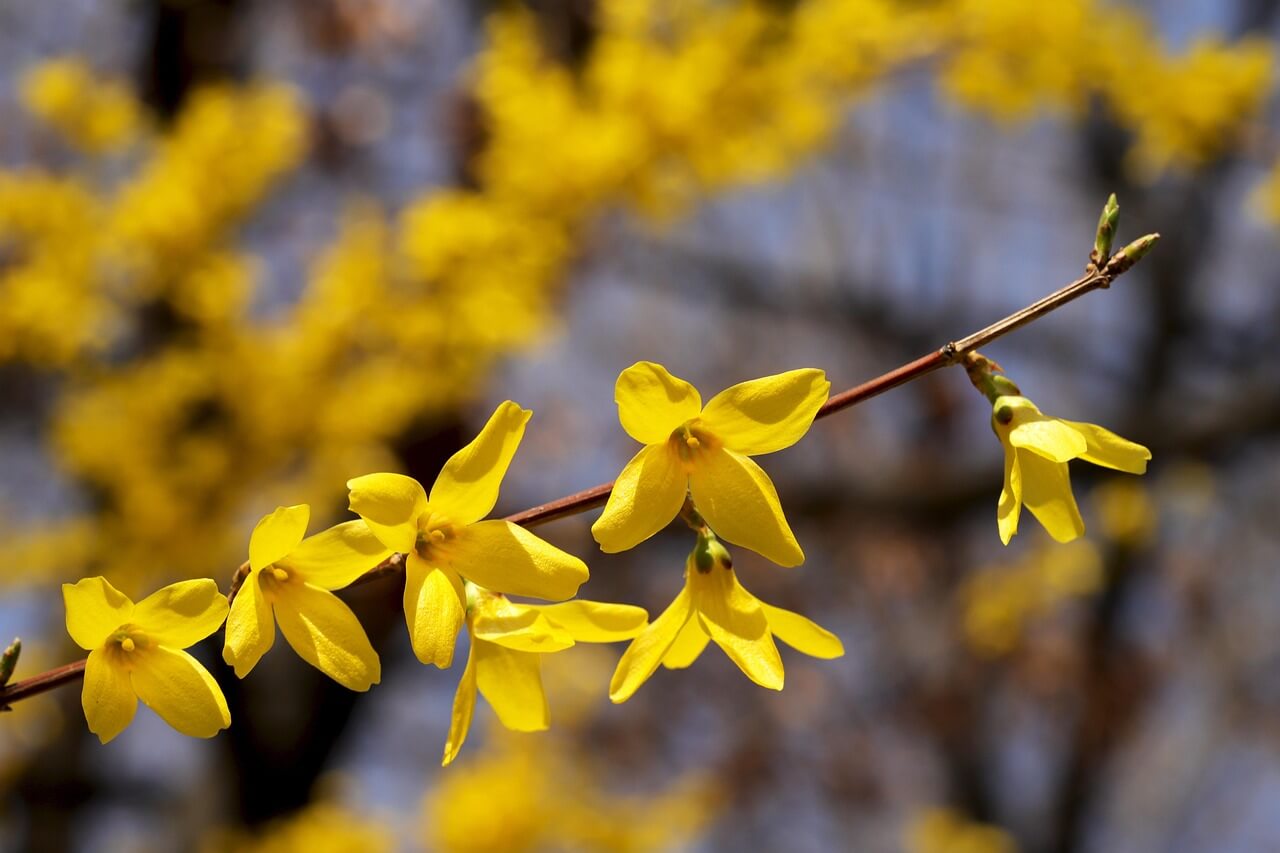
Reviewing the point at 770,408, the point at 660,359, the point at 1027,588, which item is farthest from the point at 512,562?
the point at 660,359

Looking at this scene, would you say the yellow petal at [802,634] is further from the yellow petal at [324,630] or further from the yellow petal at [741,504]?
the yellow petal at [324,630]

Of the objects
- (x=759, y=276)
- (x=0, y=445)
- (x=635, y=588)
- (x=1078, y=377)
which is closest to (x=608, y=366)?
(x=759, y=276)

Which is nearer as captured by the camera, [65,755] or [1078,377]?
[65,755]

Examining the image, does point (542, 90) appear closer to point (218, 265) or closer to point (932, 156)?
point (218, 265)

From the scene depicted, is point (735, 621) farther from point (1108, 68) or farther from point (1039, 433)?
point (1108, 68)

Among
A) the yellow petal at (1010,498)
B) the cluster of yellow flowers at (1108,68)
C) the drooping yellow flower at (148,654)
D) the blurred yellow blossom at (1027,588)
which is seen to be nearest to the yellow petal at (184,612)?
the drooping yellow flower at (148,654)

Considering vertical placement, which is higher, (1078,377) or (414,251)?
(414,251)

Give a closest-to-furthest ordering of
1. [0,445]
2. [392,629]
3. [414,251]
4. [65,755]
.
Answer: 1. [414,251]
2. [392,629]
3. [65,755]
4. [0,445]
